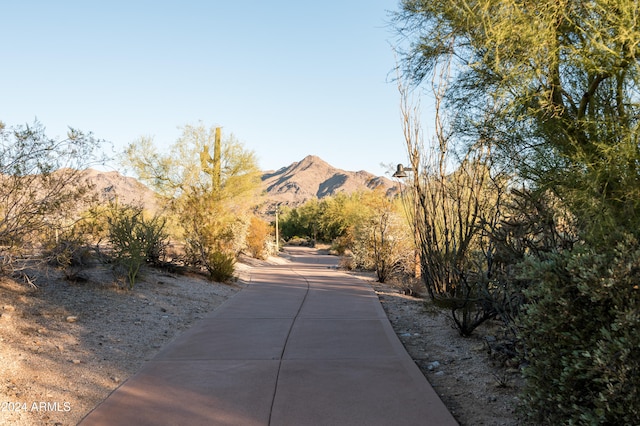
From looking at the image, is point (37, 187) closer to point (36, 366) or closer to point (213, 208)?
point (36, 366)

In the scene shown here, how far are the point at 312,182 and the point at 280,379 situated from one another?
17154cm

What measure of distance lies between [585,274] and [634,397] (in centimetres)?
74

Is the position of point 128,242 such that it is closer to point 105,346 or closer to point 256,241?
point 105,346

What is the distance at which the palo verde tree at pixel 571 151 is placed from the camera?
328 cm

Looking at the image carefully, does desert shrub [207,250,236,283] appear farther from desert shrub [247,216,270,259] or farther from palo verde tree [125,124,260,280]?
desert shrub [247,216,270,259]

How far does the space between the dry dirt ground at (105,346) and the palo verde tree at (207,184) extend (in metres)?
8.03

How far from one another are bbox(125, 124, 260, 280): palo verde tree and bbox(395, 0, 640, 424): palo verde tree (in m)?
13.4

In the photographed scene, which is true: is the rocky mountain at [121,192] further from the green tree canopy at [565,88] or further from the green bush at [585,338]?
the green bush at [585,338]

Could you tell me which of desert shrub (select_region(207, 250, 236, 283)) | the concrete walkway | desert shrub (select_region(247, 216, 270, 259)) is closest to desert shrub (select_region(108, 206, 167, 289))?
the concrete walkway

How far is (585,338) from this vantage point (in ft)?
11.7

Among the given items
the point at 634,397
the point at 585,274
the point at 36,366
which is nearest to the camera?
the point at 634,397

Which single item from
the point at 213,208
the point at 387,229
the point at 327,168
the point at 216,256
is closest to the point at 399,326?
the point at 216,256

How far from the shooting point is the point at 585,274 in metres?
3.36

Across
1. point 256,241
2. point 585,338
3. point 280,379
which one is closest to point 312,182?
point 256,241
